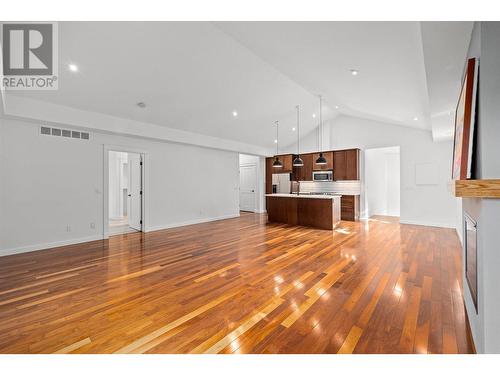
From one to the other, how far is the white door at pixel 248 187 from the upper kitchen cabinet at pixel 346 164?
350 centimetres

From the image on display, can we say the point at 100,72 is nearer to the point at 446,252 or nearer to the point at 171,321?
the point at 171,321

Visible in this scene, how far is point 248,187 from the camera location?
10.6m

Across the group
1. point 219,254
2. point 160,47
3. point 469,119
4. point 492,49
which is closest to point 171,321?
point 219,254

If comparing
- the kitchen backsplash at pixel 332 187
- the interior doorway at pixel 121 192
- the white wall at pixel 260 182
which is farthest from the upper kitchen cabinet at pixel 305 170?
the interior doorway at pixel 121 192

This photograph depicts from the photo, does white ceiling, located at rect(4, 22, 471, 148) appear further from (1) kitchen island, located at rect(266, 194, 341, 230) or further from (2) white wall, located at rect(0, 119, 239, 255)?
(1) kitchen island, located at rect(266, 194, 341, 230)

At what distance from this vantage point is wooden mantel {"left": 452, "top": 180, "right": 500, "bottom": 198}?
140 centimetres

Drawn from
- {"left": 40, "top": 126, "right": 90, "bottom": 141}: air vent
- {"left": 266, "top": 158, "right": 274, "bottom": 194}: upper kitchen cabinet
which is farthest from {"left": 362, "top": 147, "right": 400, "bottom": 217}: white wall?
{"left": 40, "top": 126, "right": 90, "bottom": 141}: air vent

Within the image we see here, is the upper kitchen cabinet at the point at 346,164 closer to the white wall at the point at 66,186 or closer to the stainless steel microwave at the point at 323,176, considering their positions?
the stainless steel microwave at the point at 323,176

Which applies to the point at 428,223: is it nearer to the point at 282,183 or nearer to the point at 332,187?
the point at 332,187

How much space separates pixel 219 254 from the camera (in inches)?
161

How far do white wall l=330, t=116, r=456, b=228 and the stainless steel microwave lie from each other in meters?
1.41

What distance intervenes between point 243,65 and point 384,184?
7.40 meters

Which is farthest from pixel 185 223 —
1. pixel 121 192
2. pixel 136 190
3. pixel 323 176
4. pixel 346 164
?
pixel 346 164

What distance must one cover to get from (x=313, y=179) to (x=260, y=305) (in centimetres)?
699
